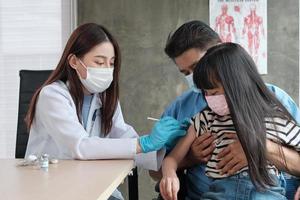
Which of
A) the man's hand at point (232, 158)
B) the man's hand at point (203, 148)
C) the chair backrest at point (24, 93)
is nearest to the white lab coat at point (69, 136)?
the man's hand at point (203, 148)

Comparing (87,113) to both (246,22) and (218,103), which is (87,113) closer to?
(218,103)

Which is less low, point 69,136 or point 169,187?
point 69,136

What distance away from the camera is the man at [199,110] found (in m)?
1.38

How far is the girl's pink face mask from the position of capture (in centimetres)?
138

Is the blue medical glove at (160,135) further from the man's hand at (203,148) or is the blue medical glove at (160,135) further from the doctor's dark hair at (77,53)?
the doctor's dark hair at (77,53)

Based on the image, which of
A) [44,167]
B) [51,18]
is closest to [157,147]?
[44,167]

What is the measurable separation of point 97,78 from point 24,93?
22.2 inches

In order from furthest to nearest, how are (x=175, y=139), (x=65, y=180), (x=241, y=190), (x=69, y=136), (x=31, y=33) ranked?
→ (x=31, y=33), (x=175, y=139), (x=69, y=136), (x=241, y=190), (x=65, y=180)

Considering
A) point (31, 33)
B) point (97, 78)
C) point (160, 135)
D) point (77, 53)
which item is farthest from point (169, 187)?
point (31, 33)

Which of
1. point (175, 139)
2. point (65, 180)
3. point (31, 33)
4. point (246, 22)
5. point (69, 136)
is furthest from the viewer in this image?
point (31, 33)

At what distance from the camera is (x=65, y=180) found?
119 cm

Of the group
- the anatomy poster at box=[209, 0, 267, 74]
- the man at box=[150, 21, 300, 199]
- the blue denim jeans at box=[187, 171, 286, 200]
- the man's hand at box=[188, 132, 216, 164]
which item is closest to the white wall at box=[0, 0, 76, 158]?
the anatomy poster at box=[209, 0, 267, 74]

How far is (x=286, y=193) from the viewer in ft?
4.74

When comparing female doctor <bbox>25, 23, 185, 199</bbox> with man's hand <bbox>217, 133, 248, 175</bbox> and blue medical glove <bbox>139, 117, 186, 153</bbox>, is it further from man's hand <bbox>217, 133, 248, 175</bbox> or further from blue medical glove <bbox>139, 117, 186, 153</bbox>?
man's hand <bbox>217, 133, 248, 175</bbox>
